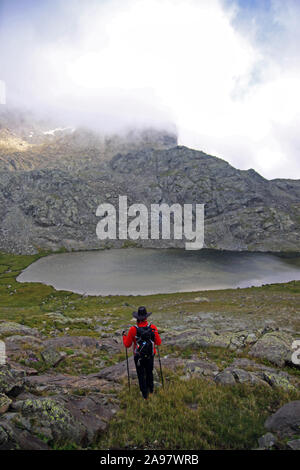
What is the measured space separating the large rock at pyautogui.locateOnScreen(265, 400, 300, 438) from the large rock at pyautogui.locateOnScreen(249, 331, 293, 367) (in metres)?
7.13

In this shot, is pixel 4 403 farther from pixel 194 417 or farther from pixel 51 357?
pixel 51 357

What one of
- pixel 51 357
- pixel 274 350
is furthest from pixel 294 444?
pixel 51 357

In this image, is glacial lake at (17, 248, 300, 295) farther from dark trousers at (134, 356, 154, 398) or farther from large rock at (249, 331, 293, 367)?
dark trousers at (134, 356, 154, 398)

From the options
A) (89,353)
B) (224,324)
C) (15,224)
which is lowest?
(224,324)

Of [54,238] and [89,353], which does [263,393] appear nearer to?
[89,353]

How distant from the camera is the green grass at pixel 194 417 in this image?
7.14 m

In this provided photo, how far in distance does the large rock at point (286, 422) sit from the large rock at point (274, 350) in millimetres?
7131

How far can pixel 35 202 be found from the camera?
7697 inches

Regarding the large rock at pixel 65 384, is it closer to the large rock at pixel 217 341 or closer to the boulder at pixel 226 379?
the boulder at pixel 226 379

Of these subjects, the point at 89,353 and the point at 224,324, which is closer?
the point at 89,353

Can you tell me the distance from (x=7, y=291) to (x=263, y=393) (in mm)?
92700

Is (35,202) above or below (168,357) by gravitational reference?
above

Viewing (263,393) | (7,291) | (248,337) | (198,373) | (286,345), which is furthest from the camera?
(7,291)

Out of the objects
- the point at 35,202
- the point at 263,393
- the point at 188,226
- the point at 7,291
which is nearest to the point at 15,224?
the point at 35,202
